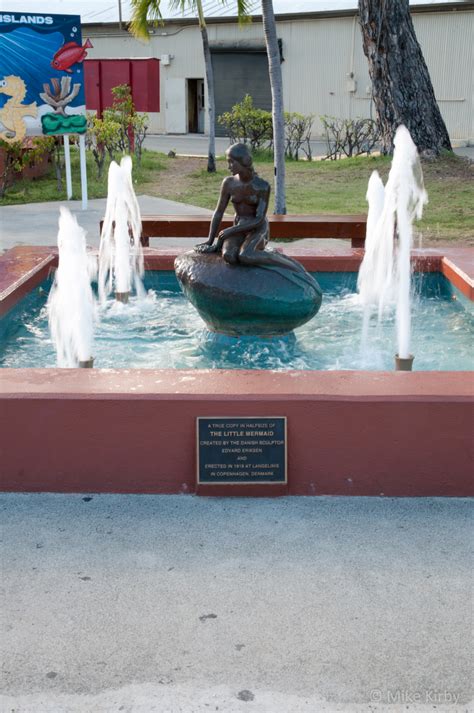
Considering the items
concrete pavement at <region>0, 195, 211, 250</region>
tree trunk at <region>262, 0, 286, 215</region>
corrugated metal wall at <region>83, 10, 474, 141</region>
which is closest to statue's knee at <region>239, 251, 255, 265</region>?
concrete pavement at <region>0, 195, 211, 250</region>

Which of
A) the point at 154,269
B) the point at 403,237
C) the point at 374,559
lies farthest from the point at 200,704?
the point at 154,269

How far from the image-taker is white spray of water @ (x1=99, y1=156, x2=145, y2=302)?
337 inches

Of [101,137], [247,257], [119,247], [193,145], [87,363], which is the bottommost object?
[87,363]

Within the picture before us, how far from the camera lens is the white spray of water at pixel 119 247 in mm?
8562

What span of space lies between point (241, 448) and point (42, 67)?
1030cm

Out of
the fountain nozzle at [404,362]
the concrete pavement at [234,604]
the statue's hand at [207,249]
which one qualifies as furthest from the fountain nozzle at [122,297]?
the concrete pavement at [234,604]

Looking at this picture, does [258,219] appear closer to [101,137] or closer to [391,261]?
[391,261]

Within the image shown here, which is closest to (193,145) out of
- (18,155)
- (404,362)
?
(18,155)

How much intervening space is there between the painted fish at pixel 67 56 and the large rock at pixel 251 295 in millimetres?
7752

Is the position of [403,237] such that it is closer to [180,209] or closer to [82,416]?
[82,416]

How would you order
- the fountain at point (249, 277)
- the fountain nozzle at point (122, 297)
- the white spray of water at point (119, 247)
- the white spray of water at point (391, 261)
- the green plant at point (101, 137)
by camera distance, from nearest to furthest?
the fountain at point (249, 277)
the white spray of water at point (391, 261)
the fountain nozzle at point (122, 297)
the white spray of water at point (119, 247)
the green plant at point (101, 137)

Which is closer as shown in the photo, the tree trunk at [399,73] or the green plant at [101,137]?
the tree trunk at [399,73]

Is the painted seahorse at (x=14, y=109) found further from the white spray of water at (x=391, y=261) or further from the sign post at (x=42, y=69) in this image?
the white spray of water at (x=391, y=261)

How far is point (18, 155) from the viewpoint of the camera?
15961 millimetres
